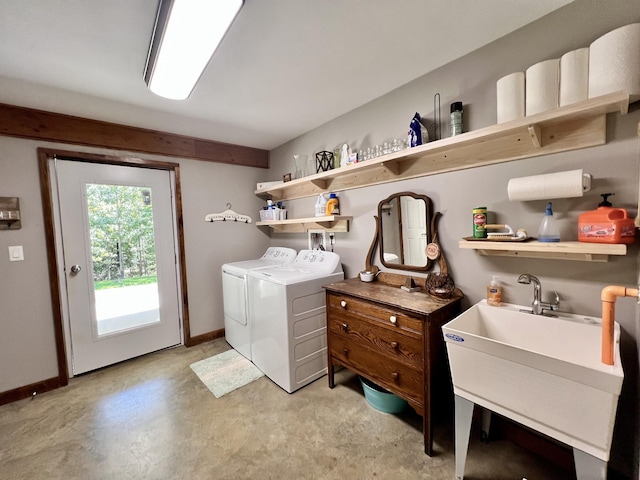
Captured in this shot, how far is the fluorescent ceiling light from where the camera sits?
112 centimetres

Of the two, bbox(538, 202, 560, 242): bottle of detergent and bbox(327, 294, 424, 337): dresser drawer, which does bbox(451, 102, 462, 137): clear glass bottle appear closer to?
bbox(538, 202, 560, 242): bottle of detergent

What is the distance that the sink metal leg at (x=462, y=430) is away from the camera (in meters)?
1.33

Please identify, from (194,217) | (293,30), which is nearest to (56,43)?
(293,30)

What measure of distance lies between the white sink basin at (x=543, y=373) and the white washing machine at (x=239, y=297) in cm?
192

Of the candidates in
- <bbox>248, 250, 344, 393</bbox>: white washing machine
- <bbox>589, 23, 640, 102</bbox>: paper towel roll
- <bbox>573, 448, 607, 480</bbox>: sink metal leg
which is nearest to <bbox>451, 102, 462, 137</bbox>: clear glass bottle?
<bbox>589, 23, 640, 102</bbox>: paper towel roll

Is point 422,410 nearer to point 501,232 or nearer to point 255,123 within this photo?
point 501,232

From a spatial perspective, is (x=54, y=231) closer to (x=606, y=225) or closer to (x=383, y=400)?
(x=383, y=400)

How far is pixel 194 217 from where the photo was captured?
9.88 feet

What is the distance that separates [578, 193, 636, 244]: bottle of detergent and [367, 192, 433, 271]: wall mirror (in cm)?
82

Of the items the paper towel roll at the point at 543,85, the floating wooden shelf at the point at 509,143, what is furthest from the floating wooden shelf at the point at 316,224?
the paper towel roll at the point at 543,85

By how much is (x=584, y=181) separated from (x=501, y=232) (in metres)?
0.44

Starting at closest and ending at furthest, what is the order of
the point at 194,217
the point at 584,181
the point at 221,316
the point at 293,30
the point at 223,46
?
the point at 584,181 → the point at 293,30 → the point at 223,46 → the point at 194,217 → the point at 221,316

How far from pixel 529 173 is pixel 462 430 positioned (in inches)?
A: 56.3

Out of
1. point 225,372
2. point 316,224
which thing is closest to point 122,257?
point 225,372
